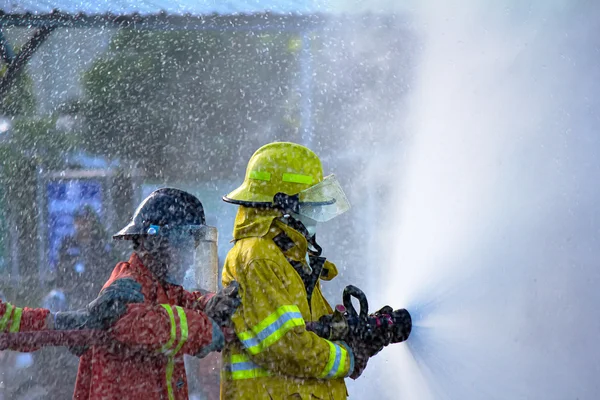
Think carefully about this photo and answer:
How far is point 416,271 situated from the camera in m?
3.37

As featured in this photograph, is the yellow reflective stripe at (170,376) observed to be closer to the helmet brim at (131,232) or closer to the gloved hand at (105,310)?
the gloved hand at (105,310)

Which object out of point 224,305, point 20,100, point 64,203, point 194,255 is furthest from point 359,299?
point 20,100

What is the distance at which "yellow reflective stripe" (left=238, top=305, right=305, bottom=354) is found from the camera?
98.0 inches

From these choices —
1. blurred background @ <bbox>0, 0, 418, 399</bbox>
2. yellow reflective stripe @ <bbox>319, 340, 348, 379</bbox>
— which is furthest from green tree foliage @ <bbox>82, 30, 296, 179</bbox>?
yellow reflective stripe @ <bbox>319, 340, 348, 379</bbox>

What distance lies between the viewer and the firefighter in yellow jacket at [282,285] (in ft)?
8.29

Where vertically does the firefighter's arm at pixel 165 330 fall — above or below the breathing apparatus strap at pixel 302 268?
below

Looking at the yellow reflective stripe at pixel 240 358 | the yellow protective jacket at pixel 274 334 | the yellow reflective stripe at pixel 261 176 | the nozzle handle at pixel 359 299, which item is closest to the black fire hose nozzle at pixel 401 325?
the nozzle handle at pixel 359 299

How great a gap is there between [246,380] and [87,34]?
246 inches

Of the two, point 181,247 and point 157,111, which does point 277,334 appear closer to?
point 181,247

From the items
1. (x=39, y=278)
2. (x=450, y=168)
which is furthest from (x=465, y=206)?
(x=39, y=278)

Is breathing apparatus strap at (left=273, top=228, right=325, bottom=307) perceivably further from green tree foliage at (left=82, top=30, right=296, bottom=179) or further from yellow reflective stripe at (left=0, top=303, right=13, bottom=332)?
green tree foliage at (left=82, top=30, right=296, bottom=179)

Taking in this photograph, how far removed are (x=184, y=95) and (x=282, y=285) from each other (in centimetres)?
569

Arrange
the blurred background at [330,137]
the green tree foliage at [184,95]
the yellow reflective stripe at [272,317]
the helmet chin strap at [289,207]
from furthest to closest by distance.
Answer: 1. the green tree foliage at [184,95]
2. the blurred background at [330,137]
3. the helmet chin strap at [289,207]
4. the yellow reflective stripe at [272,317]

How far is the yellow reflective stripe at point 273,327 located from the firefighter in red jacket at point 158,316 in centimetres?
11
